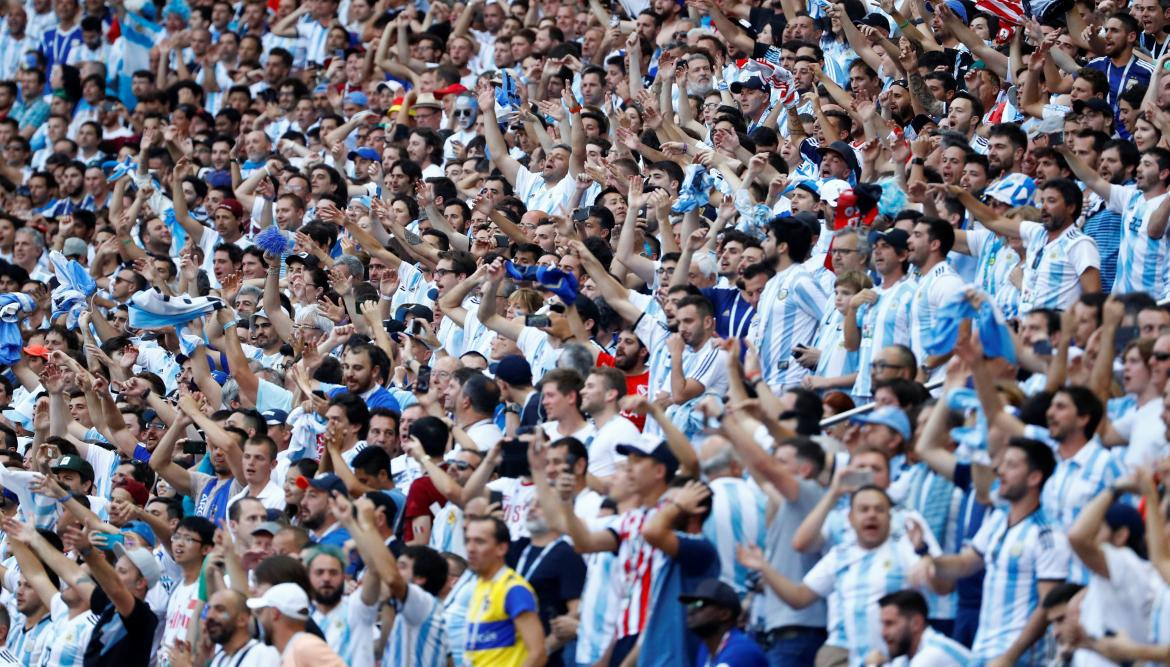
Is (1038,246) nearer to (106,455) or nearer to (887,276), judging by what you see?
(887,276)

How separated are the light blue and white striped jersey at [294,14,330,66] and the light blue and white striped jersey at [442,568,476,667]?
11.9 meters

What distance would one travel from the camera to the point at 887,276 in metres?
10.1

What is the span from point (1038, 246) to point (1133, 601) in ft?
11.8

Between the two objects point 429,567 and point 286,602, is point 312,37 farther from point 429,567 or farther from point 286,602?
point 286,602

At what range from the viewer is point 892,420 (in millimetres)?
8281

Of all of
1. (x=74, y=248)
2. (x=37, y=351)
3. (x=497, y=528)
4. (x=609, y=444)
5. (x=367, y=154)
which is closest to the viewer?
(x=497, y=528)

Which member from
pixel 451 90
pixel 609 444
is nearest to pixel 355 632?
pixel 609 444

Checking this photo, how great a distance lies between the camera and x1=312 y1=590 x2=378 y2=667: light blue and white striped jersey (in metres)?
8.72

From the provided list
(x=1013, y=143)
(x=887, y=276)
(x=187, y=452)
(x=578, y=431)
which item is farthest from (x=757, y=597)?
(x=187, y=452)

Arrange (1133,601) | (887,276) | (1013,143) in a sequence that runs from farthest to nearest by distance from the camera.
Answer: (1013,143), (887,276), (1133,601)

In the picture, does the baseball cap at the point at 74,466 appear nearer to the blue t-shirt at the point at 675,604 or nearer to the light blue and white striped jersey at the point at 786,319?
the light blue and white striped jersey at the point at 786,319

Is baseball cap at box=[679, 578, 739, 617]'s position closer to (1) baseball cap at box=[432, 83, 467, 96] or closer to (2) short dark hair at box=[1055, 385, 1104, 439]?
(2) short dark hair at box=[1055, 385, 1104, 439]

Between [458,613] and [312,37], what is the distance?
1238cm

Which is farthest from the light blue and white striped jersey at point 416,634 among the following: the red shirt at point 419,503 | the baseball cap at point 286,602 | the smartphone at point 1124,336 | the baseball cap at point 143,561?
the smartphone at point 1124,336
